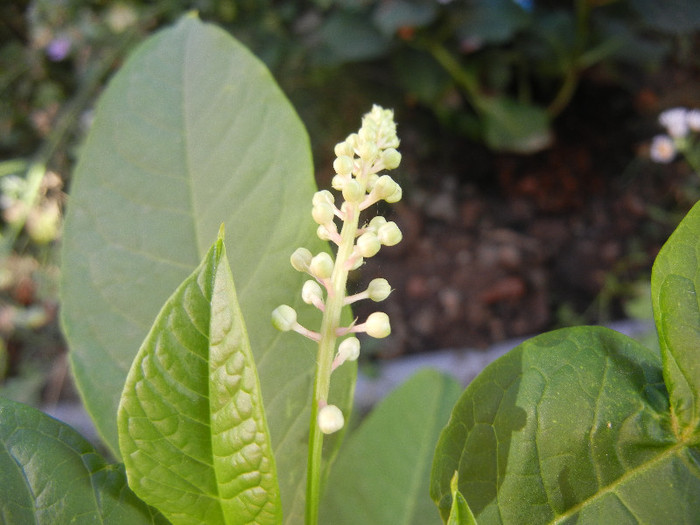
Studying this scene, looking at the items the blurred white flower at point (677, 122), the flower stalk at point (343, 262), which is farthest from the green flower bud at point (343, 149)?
the blurred white flower at point (677, 122)

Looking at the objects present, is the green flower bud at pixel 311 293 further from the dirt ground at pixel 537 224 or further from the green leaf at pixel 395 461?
the dirt ground at pixel 537 224

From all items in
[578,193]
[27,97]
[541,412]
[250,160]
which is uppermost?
[250,160]

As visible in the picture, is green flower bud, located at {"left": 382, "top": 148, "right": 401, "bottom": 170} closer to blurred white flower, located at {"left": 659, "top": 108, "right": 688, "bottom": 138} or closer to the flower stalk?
the flower stalk

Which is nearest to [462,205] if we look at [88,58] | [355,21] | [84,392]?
[355,21]

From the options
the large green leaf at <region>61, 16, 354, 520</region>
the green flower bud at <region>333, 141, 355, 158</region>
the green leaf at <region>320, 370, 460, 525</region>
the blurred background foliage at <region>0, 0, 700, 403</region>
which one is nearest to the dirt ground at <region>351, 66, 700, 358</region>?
the blurred background foliage at <region>0, 0, 700, 403</region>

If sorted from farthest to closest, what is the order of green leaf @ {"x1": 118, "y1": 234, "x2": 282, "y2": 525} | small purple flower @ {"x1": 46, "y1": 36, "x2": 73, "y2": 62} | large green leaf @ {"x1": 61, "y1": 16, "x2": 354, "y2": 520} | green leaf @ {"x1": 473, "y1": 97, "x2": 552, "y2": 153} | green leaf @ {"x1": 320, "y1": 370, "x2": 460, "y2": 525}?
small purple flower @ {"x1": 46, "y1": 36, "x2": 73, "y2": 62}, green leaf @ {"x1": 473, "y1": 97, "x2": 552, "y2": 153}, green leaf @ {"x1": 320, "y1": 370, "x2": 460, "y2": 525}, large green leaf @ {"x1": 61, "y1": 16, "x2": 354, "y2": 520}, green leaf @ {"x1": 118, "y1": 234, "x2": 282, "y2": 525}

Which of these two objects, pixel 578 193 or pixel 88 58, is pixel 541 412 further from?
pixel 88 58

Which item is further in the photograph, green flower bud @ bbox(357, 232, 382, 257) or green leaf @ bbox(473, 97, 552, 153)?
green leaf @ bbox(473, 97, 552, 153)

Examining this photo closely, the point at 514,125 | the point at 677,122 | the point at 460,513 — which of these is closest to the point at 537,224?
the point at 514,125
